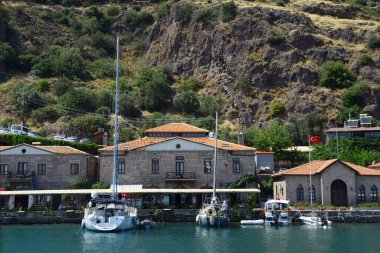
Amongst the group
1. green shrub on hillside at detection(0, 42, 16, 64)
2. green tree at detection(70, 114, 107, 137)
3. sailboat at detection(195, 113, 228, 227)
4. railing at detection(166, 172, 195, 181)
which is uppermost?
green shrub on hillside at detection(0, 42, 16, 64)

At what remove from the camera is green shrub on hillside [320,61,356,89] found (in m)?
91.6

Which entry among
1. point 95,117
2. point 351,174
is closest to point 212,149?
point 351,174

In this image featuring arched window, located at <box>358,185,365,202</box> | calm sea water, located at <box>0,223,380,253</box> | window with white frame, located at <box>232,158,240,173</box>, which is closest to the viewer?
calm sea water, located at <box>0,223,380,253</box>

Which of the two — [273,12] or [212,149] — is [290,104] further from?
[212,149]

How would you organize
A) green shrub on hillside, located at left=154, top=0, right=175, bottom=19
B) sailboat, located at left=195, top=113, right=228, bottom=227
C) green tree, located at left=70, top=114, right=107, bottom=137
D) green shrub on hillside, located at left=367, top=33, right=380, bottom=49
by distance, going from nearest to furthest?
sailboat, located at left=195, top=113, right=228, bottom=227, green tree, located at left=70, top=114, right=107, bottom=137, green shrub on hillside, located at left=367, top=33, right=380, bottom=49, green shrub on hillside, located at left=154, top=0, right=175, bottom=19

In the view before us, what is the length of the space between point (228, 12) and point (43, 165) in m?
62.7

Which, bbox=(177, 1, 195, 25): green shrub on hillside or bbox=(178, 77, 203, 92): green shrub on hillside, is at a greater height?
bbox=(177, 1, 195, 25): green shrub on hillside

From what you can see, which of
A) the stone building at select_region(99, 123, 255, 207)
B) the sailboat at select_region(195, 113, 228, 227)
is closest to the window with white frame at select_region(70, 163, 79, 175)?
the stone building at select_region(99, 123, 255, 207)

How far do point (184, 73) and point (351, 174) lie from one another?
57594mm

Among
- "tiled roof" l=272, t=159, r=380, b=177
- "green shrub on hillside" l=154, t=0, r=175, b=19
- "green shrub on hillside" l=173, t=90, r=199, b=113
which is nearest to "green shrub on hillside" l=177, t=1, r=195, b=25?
"green shrub on hillside" l=154, t=0, r=175, b=19

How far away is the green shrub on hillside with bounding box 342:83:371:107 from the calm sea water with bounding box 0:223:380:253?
45851mm

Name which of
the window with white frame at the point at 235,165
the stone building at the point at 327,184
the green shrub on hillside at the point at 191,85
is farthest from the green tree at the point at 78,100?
the stone building at the point at 327,184

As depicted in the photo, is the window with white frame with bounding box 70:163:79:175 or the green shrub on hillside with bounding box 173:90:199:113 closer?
the window with white frame with bounding box 70:163:79:175

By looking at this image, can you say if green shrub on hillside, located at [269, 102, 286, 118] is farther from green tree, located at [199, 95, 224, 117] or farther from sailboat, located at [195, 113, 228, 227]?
sailboat, located at [195, 113, 228, 227]
